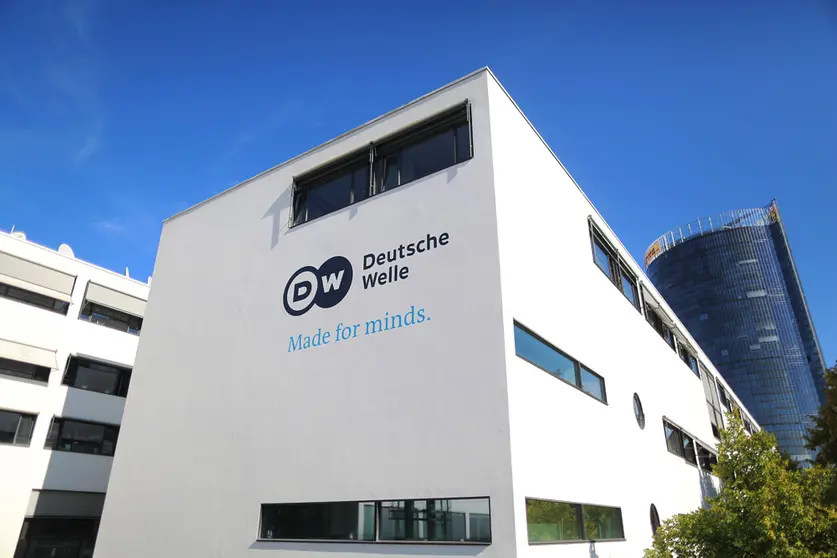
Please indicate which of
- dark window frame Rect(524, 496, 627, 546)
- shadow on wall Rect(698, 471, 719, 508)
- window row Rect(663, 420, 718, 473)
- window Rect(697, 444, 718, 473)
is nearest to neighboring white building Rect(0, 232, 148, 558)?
dark window frame Rect(524, 496, 627, 546)

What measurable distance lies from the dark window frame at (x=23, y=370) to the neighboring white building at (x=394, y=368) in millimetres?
7193

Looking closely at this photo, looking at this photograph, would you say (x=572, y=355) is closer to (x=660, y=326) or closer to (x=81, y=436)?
(x=660, y=326)

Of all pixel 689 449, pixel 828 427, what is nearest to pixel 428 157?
pixel 689 449

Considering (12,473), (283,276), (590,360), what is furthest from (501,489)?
(12,473)

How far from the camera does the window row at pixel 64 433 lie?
55.5 feet

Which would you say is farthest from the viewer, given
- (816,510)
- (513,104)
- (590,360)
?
(590,360)

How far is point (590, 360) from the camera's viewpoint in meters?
12.1

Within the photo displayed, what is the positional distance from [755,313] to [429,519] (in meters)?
107

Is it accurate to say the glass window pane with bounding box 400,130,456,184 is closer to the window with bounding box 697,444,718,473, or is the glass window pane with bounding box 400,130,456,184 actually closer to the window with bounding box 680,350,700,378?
the window with bounding box 680,350,700,378

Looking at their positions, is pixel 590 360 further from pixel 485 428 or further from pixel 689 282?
pixel 689 282

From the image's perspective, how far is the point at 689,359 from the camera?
2592 centimetres

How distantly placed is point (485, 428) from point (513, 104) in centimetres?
699

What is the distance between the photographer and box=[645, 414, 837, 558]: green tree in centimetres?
835

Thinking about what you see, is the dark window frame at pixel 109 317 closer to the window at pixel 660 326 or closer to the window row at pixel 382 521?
the window row at pixel 382 521
